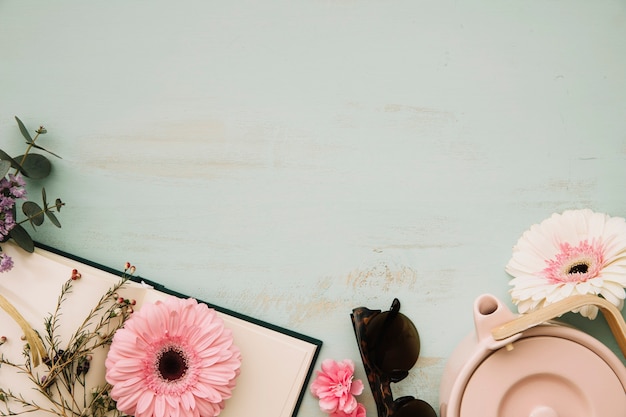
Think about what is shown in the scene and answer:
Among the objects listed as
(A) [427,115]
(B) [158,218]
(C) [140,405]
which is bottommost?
(C) [140,405]

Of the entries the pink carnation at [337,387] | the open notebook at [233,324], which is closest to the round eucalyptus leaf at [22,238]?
the open notebook at [233,324]

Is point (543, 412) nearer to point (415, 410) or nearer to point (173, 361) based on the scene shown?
point (415, 410)

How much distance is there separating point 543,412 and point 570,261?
0.21 meters

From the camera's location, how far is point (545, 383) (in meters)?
0.74

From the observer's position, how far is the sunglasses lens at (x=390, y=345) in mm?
795

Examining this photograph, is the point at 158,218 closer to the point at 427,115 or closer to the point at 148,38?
the point at 148,38

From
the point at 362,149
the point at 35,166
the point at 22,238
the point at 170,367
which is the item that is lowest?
the point at 170,367

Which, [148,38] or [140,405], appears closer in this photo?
[140,405]

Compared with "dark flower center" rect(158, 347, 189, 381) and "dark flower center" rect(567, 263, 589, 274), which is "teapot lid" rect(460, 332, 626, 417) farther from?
"dark flower center" rect(158, 347, 189, 381)

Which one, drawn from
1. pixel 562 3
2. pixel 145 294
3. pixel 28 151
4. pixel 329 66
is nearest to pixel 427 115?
pixel 329 66

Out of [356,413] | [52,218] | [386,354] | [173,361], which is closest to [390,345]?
[386,354]

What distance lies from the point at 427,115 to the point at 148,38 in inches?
18.8

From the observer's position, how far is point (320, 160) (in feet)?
2.82

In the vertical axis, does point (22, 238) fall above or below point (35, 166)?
below
